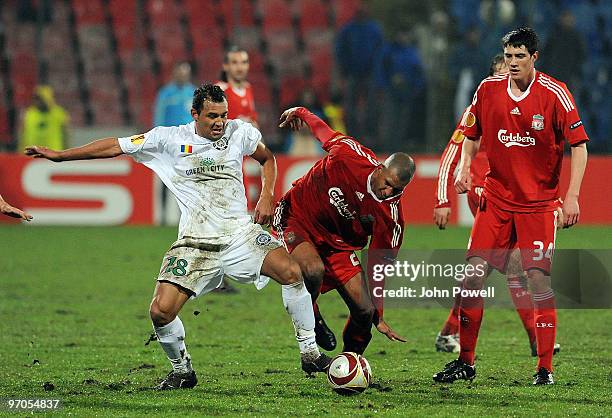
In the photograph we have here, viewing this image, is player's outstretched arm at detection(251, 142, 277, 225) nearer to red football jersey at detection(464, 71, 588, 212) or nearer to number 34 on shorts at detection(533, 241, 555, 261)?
red football jersey at detection(464, 71, 588, 212)

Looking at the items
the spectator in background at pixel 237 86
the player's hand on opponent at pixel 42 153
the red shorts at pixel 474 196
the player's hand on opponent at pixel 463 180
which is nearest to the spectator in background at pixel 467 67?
the spectator in background at pixel 237 86

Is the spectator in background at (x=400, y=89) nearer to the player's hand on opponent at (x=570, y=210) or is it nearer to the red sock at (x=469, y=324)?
the red sock at (x=469, y=324)

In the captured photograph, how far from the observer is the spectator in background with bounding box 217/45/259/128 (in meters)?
11.6

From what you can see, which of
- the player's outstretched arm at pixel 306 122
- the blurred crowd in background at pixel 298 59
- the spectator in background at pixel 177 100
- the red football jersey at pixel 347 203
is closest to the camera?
the red football jersey at pixel 347 203

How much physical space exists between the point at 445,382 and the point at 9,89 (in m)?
12.5

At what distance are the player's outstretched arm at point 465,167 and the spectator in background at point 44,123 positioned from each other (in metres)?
11.0

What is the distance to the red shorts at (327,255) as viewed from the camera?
7.85 metres

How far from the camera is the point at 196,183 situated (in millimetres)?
7281

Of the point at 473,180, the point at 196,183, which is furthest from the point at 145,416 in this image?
the point at 473,180

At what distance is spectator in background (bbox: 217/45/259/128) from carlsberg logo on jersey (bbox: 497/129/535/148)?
452 cm

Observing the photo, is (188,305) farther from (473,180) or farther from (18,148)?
(18,148)

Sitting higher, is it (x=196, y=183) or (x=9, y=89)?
(x=9, y=89)

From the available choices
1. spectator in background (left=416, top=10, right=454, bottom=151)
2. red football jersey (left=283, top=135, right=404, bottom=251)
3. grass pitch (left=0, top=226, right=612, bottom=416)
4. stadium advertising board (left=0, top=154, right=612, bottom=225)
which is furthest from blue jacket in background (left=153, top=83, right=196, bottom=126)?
red football jersey (left=283, top=135, right=404, bottom=251)

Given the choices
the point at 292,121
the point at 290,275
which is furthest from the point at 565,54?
the point at 290,275
